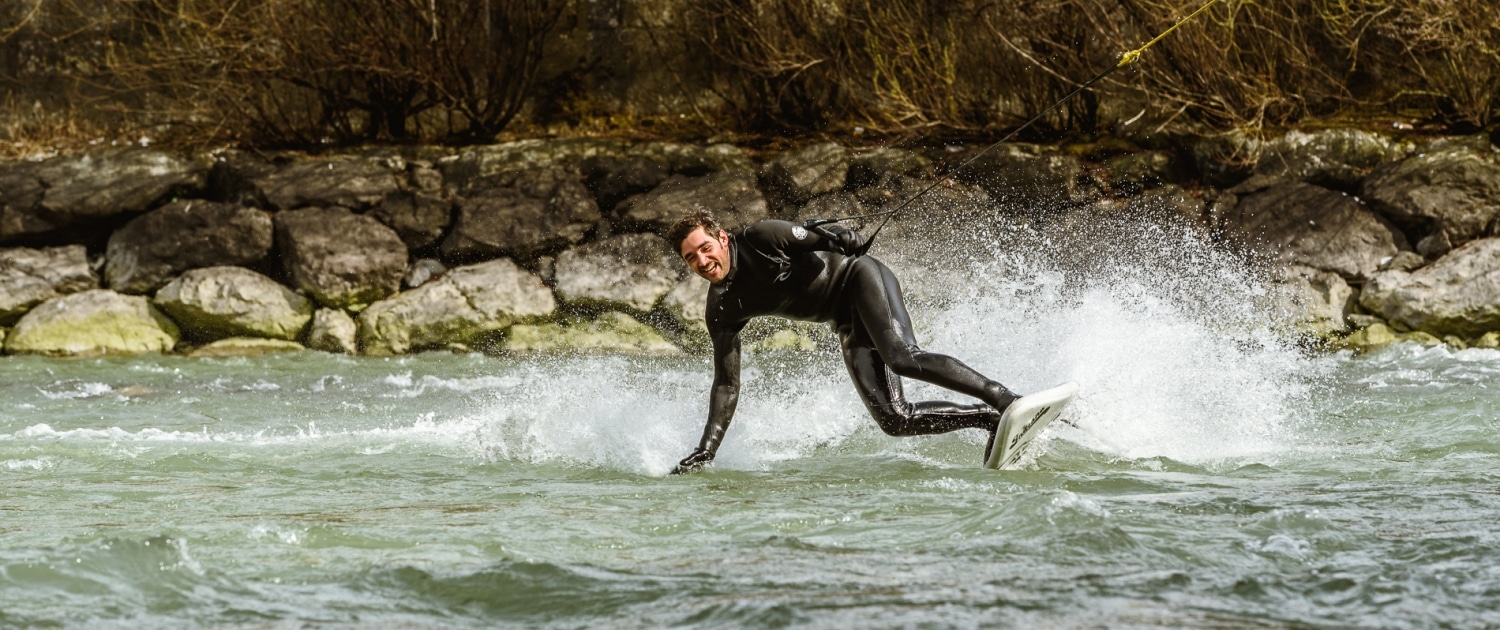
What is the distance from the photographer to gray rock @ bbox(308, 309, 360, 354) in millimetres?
13102

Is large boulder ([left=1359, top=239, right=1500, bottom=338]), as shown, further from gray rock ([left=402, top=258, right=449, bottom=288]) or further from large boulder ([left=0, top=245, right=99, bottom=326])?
large boulder ([left=0, top=245, right=99, bottom=326])

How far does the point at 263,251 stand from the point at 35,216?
2364 millimetres

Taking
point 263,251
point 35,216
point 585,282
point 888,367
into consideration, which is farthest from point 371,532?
point 35,216

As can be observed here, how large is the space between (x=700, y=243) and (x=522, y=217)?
7.75 metres

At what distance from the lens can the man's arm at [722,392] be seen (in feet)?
23.2

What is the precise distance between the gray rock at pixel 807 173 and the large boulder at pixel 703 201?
0.68 feet

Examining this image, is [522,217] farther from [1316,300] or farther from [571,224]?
[1316,300]

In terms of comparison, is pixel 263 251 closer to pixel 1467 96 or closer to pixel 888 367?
pixel 888 367

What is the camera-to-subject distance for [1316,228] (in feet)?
41.8

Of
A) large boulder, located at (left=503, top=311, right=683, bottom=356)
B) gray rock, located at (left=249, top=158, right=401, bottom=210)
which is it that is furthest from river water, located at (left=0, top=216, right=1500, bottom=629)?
gray rock, located at (left=249, top=158, right=401, bottom=210)

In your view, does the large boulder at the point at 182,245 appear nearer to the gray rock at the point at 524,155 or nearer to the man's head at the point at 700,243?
the gray rock at the point at 524,155

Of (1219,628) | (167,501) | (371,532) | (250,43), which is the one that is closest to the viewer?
(1219,628)

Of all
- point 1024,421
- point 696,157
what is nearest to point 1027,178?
point 696,157

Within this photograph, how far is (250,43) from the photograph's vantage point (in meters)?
14.9
